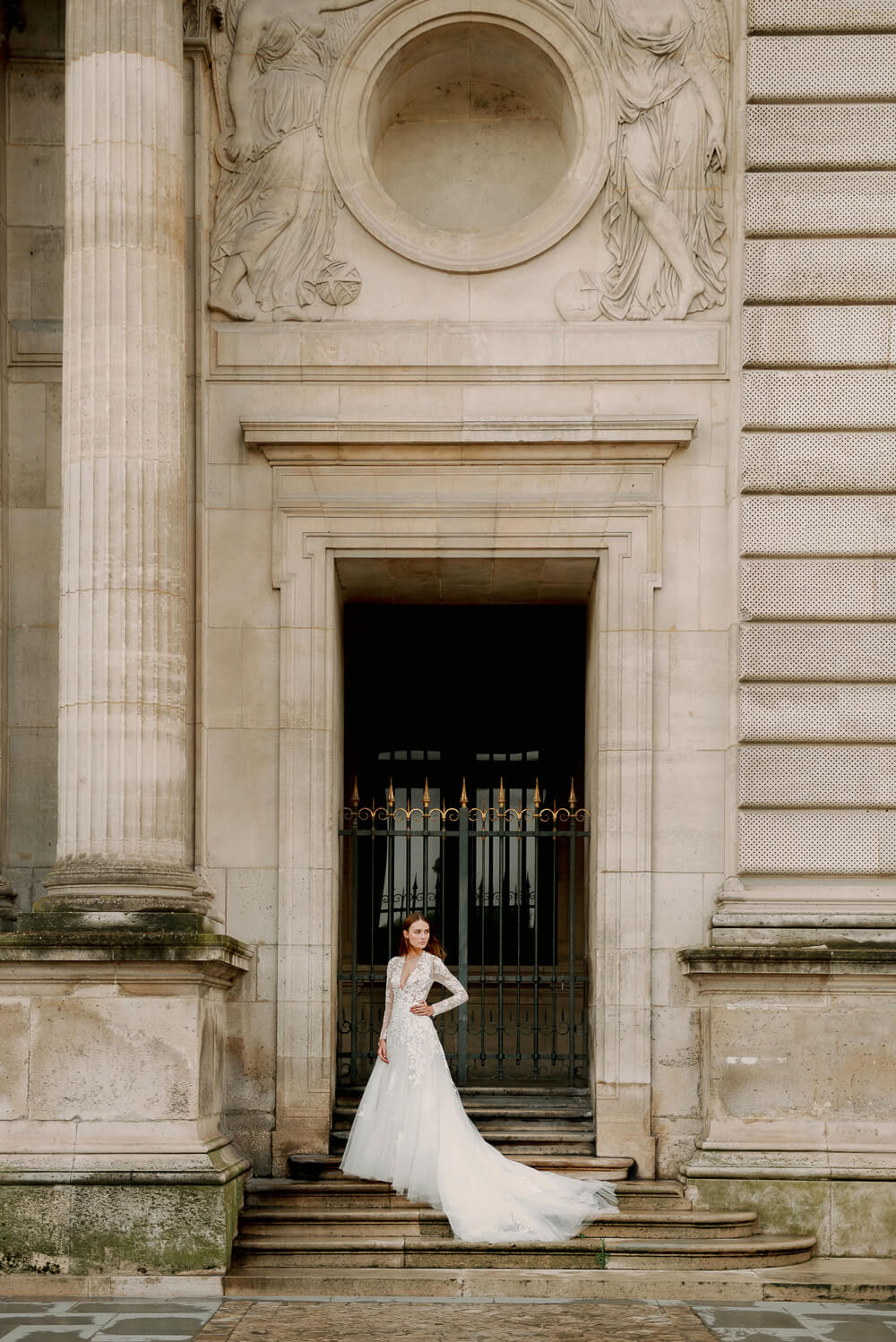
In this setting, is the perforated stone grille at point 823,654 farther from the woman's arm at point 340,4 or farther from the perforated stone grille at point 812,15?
the woman's arm at point 340,4

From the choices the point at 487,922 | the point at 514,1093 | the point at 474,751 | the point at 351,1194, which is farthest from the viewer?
the point at 474,751

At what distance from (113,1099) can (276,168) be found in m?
7.08

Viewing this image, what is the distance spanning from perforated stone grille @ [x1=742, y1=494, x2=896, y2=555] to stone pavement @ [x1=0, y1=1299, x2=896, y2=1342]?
5313 mm

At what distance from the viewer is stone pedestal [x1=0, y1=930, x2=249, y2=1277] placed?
1056cm

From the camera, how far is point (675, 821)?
1306 centimetres

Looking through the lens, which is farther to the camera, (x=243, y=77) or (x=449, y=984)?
(x=243, y=77)

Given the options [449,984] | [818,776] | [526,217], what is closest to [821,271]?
[526,217]

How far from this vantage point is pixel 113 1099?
1079cm

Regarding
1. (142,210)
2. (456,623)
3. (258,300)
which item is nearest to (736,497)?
(258,300)

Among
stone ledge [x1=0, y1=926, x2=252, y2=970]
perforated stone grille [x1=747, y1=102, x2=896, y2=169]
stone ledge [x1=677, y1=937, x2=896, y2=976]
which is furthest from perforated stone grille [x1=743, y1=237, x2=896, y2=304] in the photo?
stone ledge [x1=0, y1=926, x2=252, y2=970]

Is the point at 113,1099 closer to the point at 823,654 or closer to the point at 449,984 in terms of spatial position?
the point at 449,984

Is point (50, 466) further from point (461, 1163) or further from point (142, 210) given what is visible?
point (461, 1163)

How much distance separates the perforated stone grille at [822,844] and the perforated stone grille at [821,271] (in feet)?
12.7

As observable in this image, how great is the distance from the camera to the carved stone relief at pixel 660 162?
13391 millimetres
